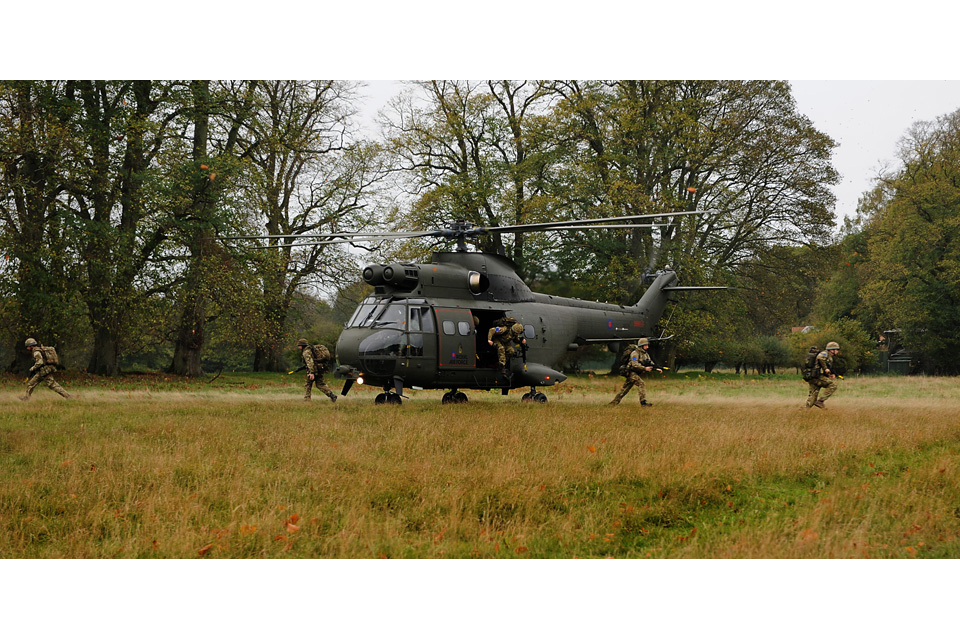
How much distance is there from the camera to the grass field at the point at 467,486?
6102 millimetres

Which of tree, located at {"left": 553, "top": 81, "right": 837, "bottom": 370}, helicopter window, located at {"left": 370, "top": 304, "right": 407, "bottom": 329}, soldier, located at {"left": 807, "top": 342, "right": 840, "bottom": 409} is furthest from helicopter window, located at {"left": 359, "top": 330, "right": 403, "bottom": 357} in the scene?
tree, located at {"left": 553, "top": 81, "right": 837, "bottom": 370}

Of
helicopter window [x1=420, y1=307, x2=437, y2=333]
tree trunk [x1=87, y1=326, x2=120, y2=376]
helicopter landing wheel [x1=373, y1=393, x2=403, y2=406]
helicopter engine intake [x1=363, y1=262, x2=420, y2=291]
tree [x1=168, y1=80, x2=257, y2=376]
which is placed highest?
tree [x1=168, y1=80, x2=257, y2=376]

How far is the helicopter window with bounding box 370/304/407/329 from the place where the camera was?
15.2 m

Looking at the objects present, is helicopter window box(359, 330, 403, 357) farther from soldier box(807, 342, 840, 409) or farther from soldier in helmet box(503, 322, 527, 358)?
soldier box(807, 342, 840, 409)

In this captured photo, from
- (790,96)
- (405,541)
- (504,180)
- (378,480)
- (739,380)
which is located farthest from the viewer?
(504,180)

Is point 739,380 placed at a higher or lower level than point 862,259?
lower

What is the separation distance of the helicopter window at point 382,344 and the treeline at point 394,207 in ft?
22.7

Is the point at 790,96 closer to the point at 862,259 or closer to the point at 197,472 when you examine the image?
the point at 862,259

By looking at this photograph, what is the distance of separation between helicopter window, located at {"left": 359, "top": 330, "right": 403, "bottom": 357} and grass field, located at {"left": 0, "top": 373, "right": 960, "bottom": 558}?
1640mm

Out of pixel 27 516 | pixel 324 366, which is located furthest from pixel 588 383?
pixel 27 516

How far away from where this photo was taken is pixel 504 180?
34.2m

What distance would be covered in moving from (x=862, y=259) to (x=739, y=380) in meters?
14.0

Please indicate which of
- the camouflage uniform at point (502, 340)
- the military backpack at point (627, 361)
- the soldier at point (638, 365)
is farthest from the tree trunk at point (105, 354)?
the soldier at point (638, 365)

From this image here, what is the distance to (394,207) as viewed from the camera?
35.5 m
